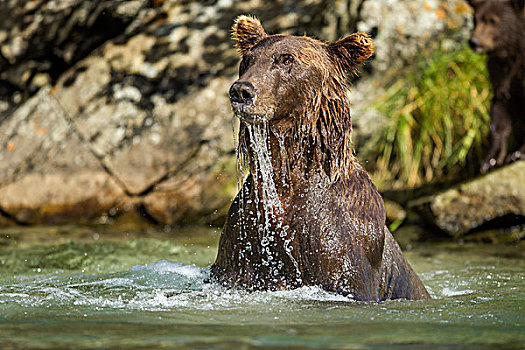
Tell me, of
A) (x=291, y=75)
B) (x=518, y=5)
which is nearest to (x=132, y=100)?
(x=518, y=5)

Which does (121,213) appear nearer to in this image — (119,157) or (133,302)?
(119,157)

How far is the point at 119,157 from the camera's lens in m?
8.86

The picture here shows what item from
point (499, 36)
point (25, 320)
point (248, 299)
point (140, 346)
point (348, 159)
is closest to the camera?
point (140, 346)

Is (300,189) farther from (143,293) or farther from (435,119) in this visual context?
(435,119)

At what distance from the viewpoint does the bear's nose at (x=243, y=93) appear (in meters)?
4.18

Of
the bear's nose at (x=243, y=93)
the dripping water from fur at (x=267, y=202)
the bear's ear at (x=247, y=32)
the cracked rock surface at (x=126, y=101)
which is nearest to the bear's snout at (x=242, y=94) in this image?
the bear's nose at (x=243, y=93)

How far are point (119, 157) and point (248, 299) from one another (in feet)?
16.5

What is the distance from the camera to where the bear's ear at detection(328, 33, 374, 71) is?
4.58 meters

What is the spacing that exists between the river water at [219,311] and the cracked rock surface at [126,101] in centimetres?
213

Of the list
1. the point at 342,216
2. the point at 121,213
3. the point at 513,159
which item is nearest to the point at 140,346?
the point at 342,216

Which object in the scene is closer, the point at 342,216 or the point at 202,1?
the point at 342,216

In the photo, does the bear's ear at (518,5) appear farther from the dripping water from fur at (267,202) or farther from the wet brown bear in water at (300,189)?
the dripping water from fur at (267,202)

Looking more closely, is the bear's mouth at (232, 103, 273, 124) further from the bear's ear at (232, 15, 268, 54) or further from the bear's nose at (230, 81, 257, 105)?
the bear's ear at (232, 15, 268, 54)

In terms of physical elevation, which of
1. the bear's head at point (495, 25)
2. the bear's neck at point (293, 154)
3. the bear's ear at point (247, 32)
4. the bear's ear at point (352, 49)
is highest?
the bear's head at point (495, 25)
